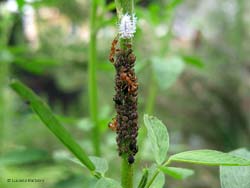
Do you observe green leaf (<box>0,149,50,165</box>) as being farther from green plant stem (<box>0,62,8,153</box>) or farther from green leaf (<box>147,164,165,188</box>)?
green leaf (<box>147,164,165,188</box>)

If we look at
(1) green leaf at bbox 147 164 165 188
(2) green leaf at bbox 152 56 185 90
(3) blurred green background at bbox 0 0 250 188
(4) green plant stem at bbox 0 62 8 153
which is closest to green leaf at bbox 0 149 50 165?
(2) green leaf at bbox 152 56 185 90

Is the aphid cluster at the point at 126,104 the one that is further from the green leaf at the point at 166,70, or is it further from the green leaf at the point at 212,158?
the green leaf at the point at 166,70

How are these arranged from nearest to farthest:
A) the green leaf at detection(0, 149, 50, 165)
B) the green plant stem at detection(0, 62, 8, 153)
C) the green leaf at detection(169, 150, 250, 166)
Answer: the green leaf at detection(169, 150, 250, 166) → the green leaf at detection(0, 149, 50, 165) → the green plant stem at detection(0, 62, 8, 153)

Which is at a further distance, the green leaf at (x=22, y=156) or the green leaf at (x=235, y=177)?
the green leaf at (x=22, y=156)

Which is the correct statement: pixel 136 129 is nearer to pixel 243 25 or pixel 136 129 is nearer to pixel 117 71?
pixel 117 71

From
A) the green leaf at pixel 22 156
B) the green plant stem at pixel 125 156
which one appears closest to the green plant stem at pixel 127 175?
the green plant stem at pixel 125 156

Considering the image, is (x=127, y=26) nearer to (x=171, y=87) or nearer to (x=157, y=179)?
(x=157, y=179)

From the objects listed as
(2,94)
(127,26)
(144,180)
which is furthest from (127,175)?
(2,94)

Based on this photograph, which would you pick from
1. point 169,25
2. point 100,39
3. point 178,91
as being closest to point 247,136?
point 178,91
